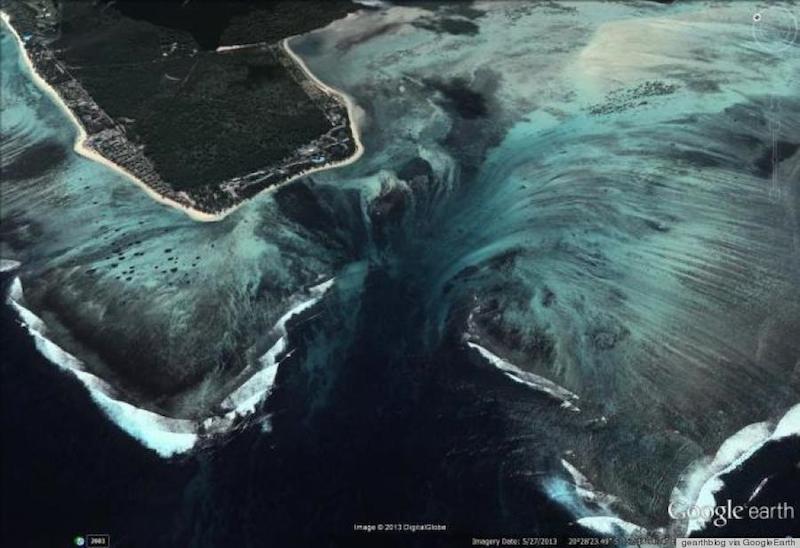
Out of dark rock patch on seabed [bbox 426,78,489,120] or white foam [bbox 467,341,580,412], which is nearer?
white foam [bbox 467,341,580,412]

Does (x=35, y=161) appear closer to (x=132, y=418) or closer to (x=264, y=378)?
(x=132, y=418)

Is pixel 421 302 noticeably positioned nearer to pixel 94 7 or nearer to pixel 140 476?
pixel 140 476

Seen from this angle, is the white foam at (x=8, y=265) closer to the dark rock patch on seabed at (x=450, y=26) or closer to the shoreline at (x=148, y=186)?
the shoreline at (x=148, y=186)

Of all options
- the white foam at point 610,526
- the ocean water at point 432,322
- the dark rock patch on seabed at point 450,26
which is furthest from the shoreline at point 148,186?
the white foam at point 610,526

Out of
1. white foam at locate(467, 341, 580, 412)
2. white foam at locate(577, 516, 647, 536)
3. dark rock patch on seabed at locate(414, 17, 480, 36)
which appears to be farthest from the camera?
dark rock patch on seabed at locate(414, 17, 480, 36)

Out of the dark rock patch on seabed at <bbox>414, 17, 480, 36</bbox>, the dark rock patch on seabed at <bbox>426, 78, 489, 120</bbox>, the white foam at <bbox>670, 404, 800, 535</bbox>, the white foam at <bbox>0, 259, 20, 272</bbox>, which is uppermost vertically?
the dark rock patch on seabed at <bbox>414, 17, 480, 36</bbox>

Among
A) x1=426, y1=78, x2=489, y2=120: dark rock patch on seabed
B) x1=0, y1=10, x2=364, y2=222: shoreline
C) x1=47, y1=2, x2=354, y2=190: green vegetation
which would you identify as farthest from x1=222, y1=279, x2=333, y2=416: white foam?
Answer: x1=426, y1=78, x2=489, y2=120: dark rock patch on seabed

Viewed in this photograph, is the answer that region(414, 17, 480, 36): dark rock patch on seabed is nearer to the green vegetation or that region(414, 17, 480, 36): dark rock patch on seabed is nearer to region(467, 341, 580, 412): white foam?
the green vegetation
